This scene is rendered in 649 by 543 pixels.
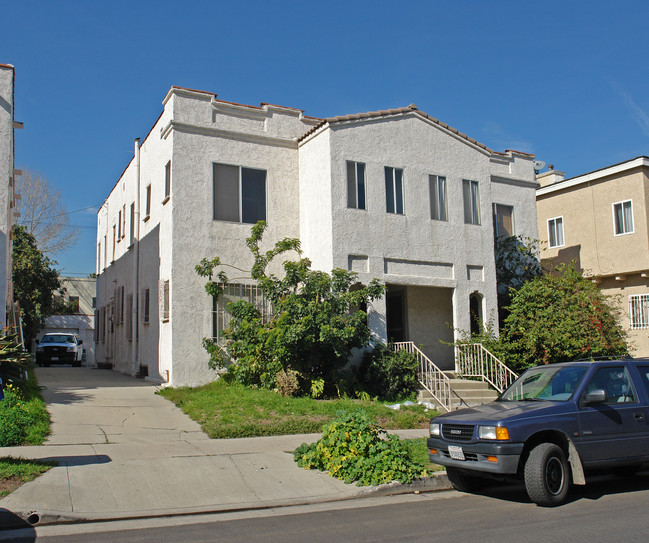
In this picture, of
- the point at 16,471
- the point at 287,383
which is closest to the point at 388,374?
the point at 287,383

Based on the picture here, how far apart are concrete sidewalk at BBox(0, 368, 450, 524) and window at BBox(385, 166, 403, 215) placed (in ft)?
22.0

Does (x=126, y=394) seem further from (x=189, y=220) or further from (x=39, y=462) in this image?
(x=39, y=462)

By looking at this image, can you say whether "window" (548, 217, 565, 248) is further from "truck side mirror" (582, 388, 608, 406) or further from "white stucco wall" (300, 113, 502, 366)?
"truck side mirror" (582, 388, 608, 406)

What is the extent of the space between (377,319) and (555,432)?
7993 mm

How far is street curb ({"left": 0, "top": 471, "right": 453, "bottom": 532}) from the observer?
649 centimetres

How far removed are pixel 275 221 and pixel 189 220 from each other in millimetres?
2294

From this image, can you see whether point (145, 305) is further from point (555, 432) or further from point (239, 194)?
point (555, 432)

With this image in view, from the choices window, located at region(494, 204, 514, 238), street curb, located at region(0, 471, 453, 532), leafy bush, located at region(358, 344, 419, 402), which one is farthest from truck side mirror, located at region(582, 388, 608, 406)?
window, located at region(494, 204, 514, 238)

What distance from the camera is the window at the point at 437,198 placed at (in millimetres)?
17109

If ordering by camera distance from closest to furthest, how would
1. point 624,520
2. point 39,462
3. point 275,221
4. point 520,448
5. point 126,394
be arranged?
point 624,520 < point 520,448 < point 39,462 < point 126,394 < point 275,221

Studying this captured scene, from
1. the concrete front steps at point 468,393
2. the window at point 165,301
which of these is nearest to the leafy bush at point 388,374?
the concrete front steps at point 468,393

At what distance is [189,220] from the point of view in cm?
1538

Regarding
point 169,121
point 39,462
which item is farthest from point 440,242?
point 39,462

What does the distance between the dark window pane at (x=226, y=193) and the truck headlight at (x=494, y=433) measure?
32.7 feet
